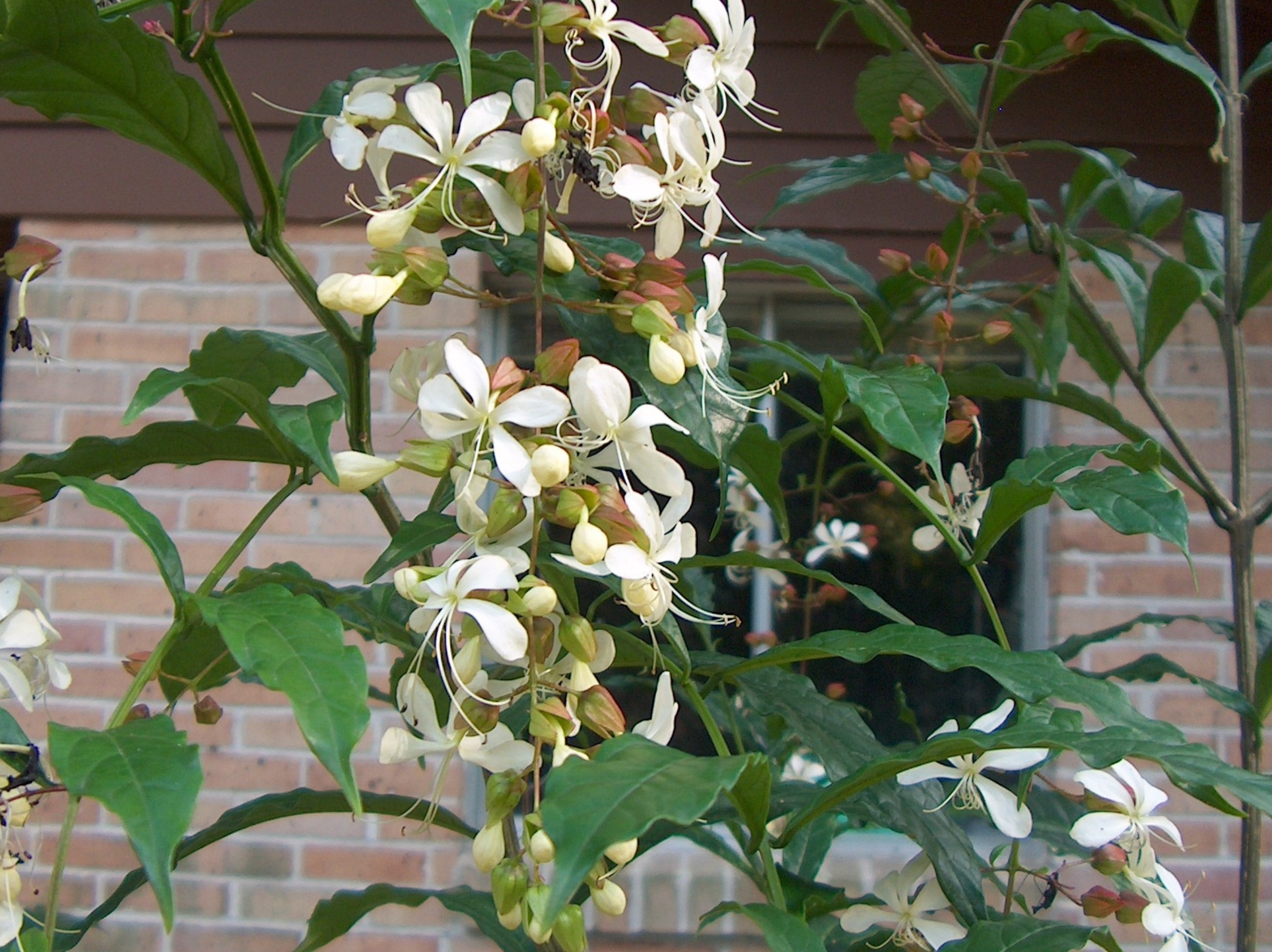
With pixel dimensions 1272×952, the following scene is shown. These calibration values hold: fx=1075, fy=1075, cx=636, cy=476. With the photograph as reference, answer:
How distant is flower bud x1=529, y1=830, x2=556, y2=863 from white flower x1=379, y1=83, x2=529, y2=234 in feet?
0.81

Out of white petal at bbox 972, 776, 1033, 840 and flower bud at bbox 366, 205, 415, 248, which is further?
white petal at bbox 972, 776, 1033, 840

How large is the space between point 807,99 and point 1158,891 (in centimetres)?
123

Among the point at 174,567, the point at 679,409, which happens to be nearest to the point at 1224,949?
the point at 679,409

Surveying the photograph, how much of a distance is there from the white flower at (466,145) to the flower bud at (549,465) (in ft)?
0.36

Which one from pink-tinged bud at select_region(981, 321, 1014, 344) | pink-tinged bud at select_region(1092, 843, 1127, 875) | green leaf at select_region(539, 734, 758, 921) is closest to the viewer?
green leaf at select_region(539, 734, 758, 921)

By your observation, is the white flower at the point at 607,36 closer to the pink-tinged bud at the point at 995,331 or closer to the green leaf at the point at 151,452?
the green leaf at the point at 151,452

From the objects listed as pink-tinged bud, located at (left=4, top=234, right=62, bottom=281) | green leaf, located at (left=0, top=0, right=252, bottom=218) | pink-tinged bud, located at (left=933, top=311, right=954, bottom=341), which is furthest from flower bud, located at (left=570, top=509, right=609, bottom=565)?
pink-tinged bud, located at (left=933, top=311, right=954, bottom=341)

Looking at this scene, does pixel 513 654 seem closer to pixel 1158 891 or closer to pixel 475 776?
pixel 1158 891

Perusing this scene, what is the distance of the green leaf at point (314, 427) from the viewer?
0.43 metres

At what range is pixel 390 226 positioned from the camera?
459mm

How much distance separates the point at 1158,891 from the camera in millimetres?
→ 661

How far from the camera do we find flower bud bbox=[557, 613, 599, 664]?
1.50 ft

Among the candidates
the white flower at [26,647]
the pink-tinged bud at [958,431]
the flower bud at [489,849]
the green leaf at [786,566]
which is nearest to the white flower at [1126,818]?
→ the green leaf at [786,566]

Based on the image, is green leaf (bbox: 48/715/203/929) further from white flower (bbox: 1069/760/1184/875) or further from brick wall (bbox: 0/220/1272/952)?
brick wall (bbox: 0/220/1272/952)
